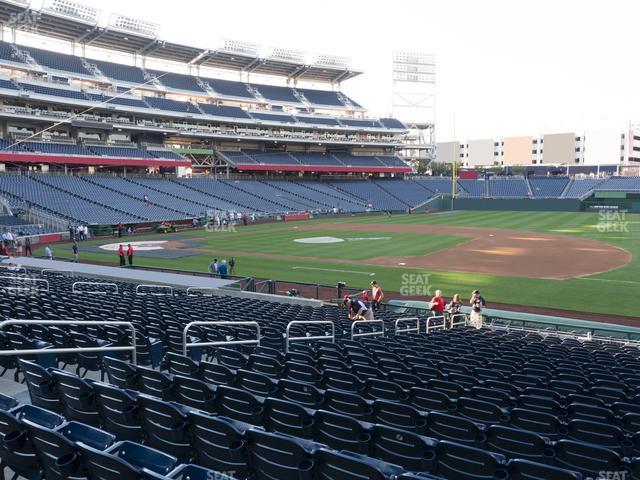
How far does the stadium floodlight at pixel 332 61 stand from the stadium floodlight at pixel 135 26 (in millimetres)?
29852

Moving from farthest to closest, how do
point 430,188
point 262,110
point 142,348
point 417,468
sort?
point 430,188, point 262,110, point 142,348, point 417,468

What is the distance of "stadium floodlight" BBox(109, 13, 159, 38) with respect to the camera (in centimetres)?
6725

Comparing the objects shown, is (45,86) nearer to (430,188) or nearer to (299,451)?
(430,188)

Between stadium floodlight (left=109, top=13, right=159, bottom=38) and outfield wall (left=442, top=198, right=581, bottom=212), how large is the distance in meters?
50.3

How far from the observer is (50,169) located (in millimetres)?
61250

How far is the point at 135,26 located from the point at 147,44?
9.64ft

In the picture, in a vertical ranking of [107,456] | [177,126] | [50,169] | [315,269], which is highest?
[177,126]

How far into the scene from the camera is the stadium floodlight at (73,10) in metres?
60.2

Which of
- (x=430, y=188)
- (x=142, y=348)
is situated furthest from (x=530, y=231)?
(x=142, y=348)

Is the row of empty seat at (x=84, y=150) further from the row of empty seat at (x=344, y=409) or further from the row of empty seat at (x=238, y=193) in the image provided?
the row of empty seat at (x=344, y=409)

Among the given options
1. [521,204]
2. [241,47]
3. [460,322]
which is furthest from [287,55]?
[460,322]

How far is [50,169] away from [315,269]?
4473 centimetres

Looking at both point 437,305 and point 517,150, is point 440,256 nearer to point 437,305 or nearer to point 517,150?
point 437,305

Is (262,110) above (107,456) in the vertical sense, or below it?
above
